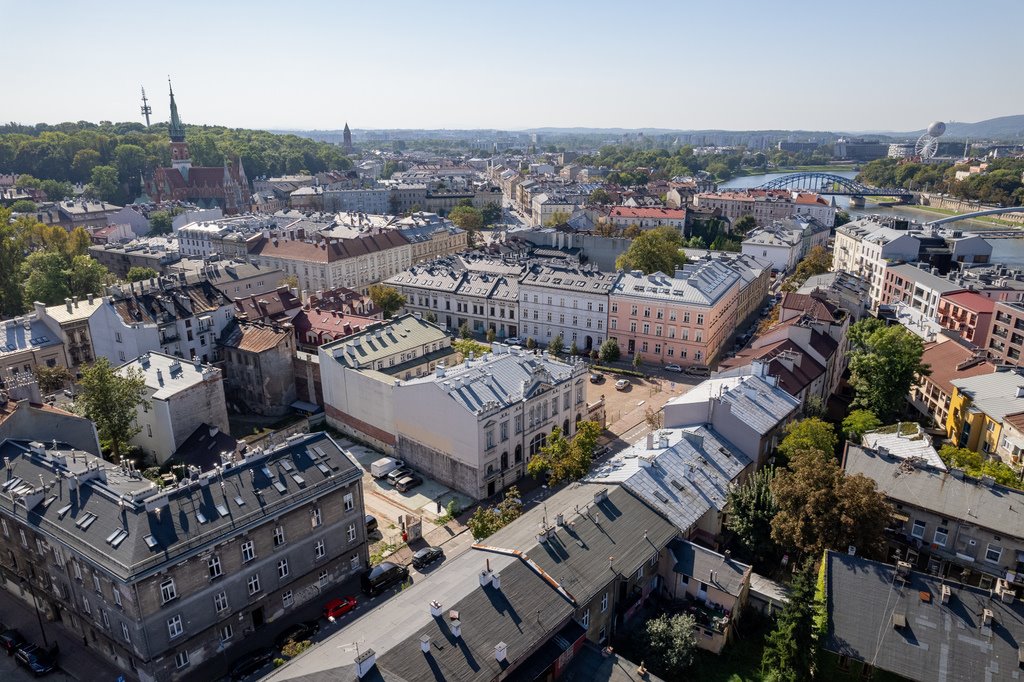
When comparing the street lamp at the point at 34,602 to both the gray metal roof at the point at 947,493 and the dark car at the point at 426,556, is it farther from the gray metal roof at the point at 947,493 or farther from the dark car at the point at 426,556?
the gray metal roof at the point at 947,493

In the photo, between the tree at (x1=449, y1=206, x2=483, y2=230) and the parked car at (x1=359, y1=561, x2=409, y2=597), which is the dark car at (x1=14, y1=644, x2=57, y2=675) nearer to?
the parked car at (x1=359, y1=561, x2=409, y2=597)

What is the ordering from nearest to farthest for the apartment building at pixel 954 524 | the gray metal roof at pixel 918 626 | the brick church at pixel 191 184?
the gray metal roof at pixel 918 626 < the apartment building at pixel 954 524 < the brick church at pixel 191 184

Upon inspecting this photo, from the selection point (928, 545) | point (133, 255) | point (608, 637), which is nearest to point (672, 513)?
point (608, 637)

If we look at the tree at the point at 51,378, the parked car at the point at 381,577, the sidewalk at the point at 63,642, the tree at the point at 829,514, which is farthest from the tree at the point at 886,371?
the tree at the point at 51,378

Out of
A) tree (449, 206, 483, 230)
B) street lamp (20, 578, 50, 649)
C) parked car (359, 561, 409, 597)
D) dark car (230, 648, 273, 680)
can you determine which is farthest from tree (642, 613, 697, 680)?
tree (449, 206, 483, 230)

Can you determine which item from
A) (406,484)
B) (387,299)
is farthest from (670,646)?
(387,299)
